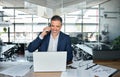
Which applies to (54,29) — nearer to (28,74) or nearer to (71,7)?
(28,74)

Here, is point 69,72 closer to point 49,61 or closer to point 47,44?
point 49,61

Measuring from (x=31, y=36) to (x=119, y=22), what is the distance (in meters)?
3.20

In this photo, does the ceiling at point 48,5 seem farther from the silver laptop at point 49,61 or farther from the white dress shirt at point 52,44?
the silver laptop at point 49,61

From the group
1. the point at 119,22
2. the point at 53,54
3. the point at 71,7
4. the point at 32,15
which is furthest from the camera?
the point at 32,15

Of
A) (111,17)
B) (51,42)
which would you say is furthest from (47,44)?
(111,17)

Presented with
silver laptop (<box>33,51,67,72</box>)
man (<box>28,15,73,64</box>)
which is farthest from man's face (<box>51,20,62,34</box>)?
silver laptop (<box>33,51,67,72</box>)

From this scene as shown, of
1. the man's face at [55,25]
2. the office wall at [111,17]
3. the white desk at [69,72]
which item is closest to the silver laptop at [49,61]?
the white desk at [69,72]

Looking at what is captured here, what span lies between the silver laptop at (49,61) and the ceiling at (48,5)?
585cm

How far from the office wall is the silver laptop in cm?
580

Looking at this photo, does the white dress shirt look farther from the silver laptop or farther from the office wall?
the office wall

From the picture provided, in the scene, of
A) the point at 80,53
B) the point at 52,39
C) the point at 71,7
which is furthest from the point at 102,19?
the point at 52,39

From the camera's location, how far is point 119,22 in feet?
23.9

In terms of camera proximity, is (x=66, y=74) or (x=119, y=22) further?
(x=119, y=22)

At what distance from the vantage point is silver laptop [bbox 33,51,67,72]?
1.72 m
